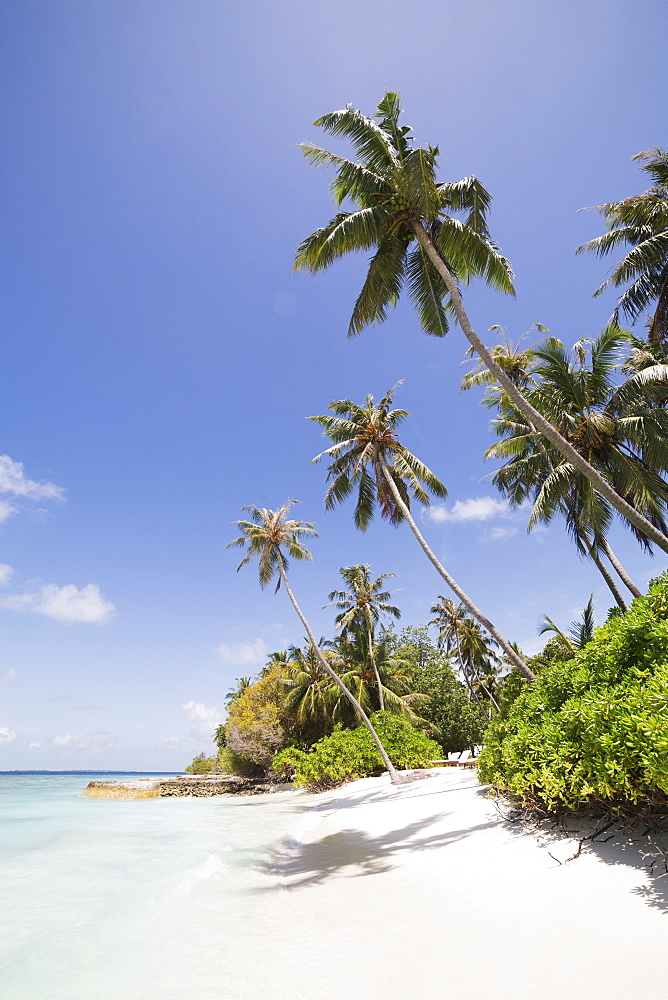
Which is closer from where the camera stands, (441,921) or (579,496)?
(441,921)

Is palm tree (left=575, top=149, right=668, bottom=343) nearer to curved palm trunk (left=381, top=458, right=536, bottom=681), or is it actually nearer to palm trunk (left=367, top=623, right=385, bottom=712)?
curved palm trunk (left=381, top=458, right=536, bottom=681)

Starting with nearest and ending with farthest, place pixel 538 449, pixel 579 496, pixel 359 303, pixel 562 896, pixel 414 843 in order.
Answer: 1. pixel 562 896
2. pixel 414 843
3. pixel 359 303
4. pixel 579 496
5. pixel 538 449

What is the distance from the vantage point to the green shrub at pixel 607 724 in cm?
335

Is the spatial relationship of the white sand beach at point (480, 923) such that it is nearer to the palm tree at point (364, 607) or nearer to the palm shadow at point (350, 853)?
the palm shadow at point (350, 853)

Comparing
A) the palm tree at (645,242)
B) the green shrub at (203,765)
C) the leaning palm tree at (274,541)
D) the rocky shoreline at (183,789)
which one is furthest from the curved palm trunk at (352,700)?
the green shrub at (203,765)

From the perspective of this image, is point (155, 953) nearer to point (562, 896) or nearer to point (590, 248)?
point (562, 896)

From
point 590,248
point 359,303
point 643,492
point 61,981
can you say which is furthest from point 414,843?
point 590,248

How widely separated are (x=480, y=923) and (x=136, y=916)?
420cm

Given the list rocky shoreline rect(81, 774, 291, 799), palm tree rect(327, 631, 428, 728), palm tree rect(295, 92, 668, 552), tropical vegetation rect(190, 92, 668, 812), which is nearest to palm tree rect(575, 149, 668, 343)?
tropical vegetation rect(190, 92, 668, 812)

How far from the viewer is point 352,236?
9648mm

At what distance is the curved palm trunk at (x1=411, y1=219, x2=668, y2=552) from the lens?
692 cm

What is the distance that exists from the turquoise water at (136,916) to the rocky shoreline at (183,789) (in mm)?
18074

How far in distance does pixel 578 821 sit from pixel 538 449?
12.6m

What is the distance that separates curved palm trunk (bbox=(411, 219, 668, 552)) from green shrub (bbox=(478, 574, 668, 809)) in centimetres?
255
